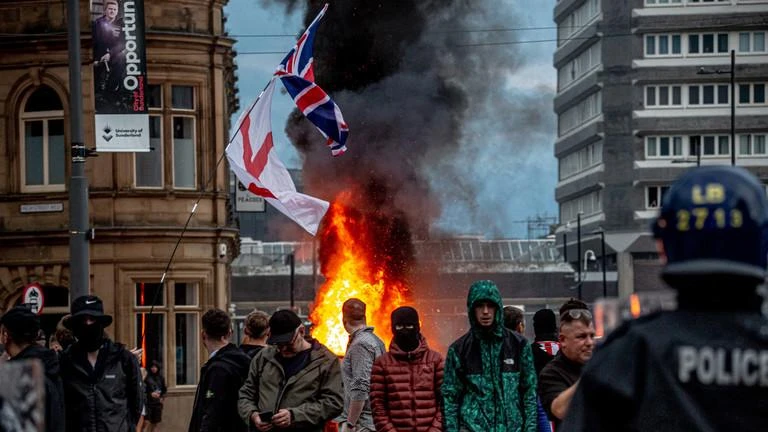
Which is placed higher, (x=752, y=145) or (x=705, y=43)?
(x=705, y=43)

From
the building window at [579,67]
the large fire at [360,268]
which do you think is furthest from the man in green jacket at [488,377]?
the building window at [579,67]

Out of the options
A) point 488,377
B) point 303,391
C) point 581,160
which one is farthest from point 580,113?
point 488,377

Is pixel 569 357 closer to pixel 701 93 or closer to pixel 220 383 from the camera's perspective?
pixel 220 383

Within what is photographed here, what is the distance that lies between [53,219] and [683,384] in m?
29.6

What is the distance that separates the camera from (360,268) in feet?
113

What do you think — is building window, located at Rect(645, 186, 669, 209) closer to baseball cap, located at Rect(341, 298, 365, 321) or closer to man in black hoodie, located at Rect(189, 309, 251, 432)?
baseball cap, located at Rect(341, 298, 365, 321)

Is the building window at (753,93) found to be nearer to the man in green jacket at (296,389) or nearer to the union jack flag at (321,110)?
the union jack flag at (321,110)

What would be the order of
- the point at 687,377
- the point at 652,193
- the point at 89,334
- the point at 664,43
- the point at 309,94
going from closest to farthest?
the point at 687,377
the point at 89,334
the point at 309,94
the point at 664,43
the point at 652,193

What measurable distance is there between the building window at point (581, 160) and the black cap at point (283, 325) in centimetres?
9085

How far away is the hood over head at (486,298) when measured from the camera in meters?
10.2

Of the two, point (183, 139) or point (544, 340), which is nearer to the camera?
point (544, 340)

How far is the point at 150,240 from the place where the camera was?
3195 cm

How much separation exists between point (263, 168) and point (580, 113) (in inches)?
3476

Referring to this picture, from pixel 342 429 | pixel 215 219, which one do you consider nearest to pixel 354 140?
pixel 215 219
